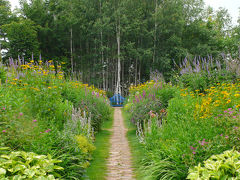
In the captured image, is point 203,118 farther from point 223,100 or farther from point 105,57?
point 105,57

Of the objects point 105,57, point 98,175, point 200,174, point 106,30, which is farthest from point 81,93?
point 105,57

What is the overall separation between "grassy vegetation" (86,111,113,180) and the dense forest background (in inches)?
610

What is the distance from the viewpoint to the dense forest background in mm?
23359

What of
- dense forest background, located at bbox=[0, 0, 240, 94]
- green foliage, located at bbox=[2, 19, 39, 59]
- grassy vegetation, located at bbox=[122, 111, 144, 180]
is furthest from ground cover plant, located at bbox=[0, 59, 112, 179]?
green foliage, located at bbox=[2, 19, 39, 59]

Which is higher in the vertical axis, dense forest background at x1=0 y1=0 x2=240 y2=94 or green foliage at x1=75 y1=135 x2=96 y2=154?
dense forest background at x1=0 y1=0 x2=240 y2=94

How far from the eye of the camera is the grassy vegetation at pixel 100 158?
450 cm

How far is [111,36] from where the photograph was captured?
1001 inches

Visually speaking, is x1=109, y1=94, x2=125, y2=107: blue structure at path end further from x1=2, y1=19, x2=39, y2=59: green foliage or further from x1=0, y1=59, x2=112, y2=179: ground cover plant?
x1=0, y1=59, x2=112, y2=179: ground cover plant

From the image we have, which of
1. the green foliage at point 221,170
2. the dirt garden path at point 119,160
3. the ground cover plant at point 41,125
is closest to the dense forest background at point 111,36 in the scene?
the dirt garden path at point 119,160

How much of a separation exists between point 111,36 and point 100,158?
69.7 feet

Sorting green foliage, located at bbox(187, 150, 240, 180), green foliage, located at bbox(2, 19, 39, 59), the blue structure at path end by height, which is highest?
green foliage, located at bbox(2, 19, 39, 59)

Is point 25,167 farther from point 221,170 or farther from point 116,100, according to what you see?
point 116,100

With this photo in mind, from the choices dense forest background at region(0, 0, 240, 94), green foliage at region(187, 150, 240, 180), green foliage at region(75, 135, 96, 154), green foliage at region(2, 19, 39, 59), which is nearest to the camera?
green foliage at region(187, 150, 240, 180)

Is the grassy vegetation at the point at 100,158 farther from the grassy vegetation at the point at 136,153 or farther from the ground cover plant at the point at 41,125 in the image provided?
the grassy vegetation at the point at 136,153
